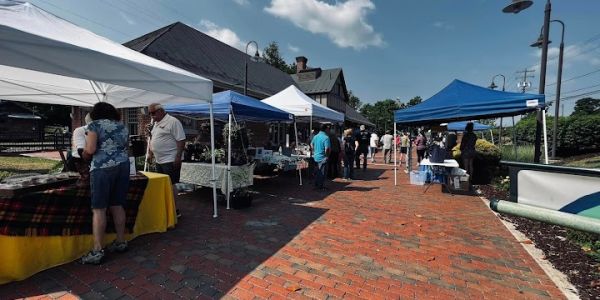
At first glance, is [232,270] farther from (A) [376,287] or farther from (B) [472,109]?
(B) [472,109]

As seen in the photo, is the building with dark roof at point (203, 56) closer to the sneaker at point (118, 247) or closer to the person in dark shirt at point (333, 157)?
the person in dark shirt at point (333, 157)

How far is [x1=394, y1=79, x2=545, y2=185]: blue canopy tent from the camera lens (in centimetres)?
619

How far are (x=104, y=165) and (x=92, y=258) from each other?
0.96m

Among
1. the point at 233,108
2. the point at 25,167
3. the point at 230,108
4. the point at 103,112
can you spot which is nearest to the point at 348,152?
the point at 233,108

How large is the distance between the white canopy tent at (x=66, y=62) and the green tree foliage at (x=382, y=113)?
220 feet

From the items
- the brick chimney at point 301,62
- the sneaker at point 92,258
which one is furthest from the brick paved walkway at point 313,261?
the brick chimney at point 301,62

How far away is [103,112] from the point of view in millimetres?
3045

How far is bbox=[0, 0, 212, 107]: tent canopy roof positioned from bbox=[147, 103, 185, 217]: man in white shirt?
1.54 feet

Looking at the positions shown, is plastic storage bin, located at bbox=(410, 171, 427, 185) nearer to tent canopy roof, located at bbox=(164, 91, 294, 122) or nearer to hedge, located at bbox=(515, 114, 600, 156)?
tent canopy roof, located at bbox=(164, 91, 294, 122)

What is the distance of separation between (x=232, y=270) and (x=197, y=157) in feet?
14.3

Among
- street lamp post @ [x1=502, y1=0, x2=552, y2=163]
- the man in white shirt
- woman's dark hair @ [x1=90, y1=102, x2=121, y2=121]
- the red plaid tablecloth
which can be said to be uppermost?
street lamp post @ [x1=502, y1=0, x2=552, y2=163]

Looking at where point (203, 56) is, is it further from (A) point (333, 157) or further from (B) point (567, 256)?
(B) point (567, 256)

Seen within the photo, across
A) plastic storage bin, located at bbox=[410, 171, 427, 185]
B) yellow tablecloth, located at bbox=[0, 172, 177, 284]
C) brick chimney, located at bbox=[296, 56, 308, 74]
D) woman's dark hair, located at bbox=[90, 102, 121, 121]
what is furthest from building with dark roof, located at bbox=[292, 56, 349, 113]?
woman's dark hair, located at bbox=[90, 102, 121, 121]

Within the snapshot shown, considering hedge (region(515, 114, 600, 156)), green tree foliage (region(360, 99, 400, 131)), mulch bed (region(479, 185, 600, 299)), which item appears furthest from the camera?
green tree foliage (region(360, 99, 400, 131))
